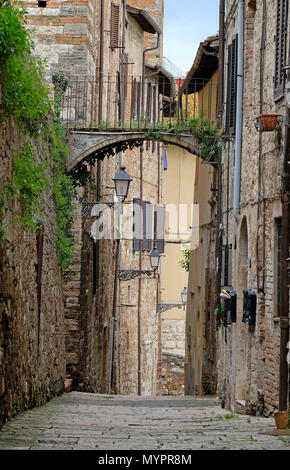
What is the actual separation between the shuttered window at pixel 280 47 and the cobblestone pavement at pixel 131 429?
3.99 metres

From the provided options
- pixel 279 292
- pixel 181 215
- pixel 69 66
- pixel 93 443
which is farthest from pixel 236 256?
pixel 181 215

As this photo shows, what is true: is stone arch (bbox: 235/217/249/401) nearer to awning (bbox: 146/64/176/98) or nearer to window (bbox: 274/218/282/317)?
window (bbox: 274/218/282/317)

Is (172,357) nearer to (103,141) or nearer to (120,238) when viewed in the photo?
(120,238)

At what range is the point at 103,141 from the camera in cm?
1616

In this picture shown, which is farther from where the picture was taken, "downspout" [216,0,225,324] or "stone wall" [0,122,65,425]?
"downspout" [216,0,225,324]

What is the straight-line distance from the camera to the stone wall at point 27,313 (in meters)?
8.91

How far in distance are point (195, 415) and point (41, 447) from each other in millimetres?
5251

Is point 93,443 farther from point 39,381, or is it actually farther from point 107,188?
point 107,188

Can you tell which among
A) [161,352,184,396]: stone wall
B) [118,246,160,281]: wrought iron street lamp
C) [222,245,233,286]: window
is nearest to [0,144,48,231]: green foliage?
[222,245,233,286]: window

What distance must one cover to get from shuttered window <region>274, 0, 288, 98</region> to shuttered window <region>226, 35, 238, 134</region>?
3849 millimetres

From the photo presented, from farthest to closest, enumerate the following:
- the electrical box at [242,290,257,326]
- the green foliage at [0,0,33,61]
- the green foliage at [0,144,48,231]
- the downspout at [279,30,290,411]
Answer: the electrical box at [242,290,257,326]
the downspout at [279,30,290,411]
the green foliage at [0,144,48,231]
the green foliage at [0,0,33,61]

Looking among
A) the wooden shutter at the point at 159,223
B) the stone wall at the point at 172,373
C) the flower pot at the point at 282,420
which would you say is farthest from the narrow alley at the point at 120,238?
the stone wall at the point at 172,373

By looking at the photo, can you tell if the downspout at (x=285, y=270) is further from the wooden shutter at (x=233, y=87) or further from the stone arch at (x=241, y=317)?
the wooden shutter at (x=233, y=87)

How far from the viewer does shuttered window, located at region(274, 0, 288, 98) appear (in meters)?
10.4
